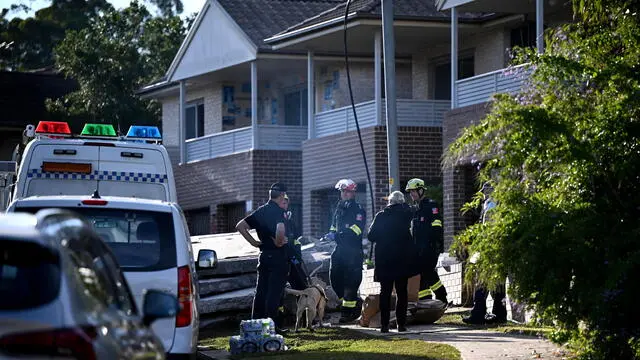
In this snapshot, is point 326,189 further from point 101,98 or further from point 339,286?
point 101,98

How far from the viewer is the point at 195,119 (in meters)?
38.7

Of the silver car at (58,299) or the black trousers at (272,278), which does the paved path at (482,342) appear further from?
the silver car at (58,299)

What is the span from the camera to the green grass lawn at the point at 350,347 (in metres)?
13.5

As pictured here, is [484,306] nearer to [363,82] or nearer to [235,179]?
[363,82]

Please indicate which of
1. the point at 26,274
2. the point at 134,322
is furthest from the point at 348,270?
the point at 26,274

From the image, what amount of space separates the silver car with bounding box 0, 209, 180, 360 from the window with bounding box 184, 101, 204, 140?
3176 centimetres

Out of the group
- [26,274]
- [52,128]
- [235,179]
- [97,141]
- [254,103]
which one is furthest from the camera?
[235,179]

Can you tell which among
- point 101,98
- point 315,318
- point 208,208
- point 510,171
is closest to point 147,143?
point 315,318

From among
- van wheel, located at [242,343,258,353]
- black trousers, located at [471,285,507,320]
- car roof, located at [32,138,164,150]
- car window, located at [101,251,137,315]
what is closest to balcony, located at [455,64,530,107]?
black trousers, located at [471,285,507,320]

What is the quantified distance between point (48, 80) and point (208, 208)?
56.3 feet

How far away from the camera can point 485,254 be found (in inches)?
472

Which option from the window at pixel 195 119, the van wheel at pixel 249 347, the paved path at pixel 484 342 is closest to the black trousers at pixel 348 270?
the paved path at pixel 484 342

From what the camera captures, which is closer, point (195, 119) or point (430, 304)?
point (430, 304)

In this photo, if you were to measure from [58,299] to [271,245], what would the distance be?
10.2m
